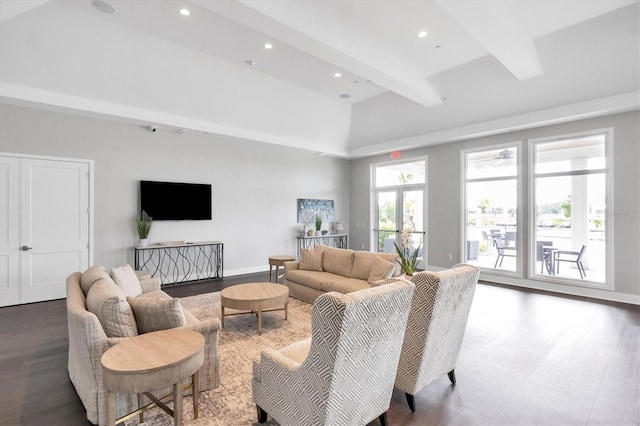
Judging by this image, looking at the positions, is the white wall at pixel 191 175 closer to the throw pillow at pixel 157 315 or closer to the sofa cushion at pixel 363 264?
the sofa cushion at pixel 363 264

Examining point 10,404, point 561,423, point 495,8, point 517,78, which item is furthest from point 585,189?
point 10,404

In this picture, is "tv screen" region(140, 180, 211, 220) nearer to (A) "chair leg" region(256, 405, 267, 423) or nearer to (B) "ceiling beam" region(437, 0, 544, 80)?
(A) "chair leg" region(256, 405, 267, 423)

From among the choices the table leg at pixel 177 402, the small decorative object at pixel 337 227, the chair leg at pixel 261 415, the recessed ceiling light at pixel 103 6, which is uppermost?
the recessed ceiling light at pixel 103 6

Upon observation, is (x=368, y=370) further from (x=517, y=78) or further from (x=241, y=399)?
(x=517, y=78)

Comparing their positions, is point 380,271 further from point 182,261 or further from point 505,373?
point 182,261

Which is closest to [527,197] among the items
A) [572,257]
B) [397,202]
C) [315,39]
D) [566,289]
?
[572,257]

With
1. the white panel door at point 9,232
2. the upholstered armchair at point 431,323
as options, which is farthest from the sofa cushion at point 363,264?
the white panel door at point 9,232

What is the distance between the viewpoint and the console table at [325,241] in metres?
8.59

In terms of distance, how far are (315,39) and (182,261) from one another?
16.7ft

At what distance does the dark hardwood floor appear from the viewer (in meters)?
2.25

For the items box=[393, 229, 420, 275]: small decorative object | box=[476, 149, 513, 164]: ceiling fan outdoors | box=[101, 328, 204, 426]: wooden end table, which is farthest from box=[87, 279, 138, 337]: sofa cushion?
box=[476, 149, 513, 164]: ceiling fan outdoors

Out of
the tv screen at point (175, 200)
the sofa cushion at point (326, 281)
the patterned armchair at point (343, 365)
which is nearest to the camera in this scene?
the patterned armchair at point (343, 365)

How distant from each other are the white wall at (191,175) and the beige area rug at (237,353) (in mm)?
1918

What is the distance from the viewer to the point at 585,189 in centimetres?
564
